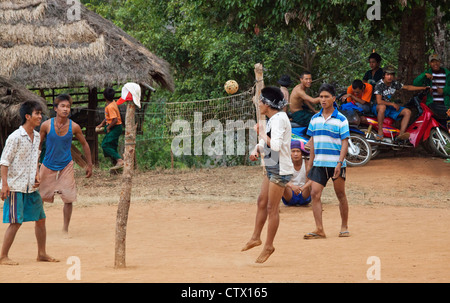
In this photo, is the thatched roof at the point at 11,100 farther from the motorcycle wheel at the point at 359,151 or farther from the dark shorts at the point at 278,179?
the dark shorts at the point at 278,179

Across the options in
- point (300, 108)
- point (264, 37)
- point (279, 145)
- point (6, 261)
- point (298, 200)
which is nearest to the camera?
point (279, 145)

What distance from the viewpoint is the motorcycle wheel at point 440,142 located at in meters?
12.4

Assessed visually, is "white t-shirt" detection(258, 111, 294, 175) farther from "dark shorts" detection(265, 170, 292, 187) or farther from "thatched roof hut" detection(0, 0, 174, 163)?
"thatched roof hut" detection(0, 0, 174, 163)

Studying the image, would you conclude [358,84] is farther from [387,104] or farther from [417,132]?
[417,132]

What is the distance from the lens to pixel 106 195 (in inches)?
432

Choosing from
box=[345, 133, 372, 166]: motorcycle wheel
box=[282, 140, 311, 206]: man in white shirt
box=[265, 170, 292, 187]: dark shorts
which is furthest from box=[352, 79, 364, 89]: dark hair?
box=[265, 170, 292, 187]: dark shorts

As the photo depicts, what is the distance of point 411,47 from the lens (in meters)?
13.4

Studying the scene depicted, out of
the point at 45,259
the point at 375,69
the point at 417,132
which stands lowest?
the point at 45,259

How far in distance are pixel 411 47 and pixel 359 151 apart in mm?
2729

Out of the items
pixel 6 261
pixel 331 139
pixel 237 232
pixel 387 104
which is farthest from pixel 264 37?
pixel 6 261

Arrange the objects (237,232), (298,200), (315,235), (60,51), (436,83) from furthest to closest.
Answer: (60,51), (436,83), (298,200), (237,232), (315,235)

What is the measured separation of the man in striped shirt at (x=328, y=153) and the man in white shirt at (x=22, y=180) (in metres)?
2.82
